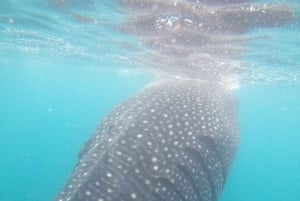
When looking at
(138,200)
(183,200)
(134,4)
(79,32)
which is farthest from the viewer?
(79,32)

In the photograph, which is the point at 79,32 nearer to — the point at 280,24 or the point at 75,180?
the point at 280,24

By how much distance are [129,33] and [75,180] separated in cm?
1119

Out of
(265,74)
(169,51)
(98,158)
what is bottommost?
(265,74)

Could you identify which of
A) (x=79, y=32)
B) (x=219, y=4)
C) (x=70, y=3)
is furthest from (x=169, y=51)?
(x=219, y=4)

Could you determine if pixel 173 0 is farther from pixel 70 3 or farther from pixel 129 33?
pixel 129 33

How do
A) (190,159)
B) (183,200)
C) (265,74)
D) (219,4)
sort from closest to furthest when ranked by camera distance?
(183,200) < (190,159) < (219,4) < (265,74)

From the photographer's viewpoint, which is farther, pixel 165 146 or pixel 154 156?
pixel 165 146

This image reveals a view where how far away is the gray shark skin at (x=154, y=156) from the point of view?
157 inches

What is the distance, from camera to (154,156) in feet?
14.9

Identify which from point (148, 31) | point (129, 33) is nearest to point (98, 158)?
point (148, 31)

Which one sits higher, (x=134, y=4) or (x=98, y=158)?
(x=134, y=4)

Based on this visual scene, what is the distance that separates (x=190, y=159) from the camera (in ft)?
15.7

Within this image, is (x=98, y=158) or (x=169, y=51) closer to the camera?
(x=98, y=158)

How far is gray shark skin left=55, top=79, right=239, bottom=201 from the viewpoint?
157 inches
